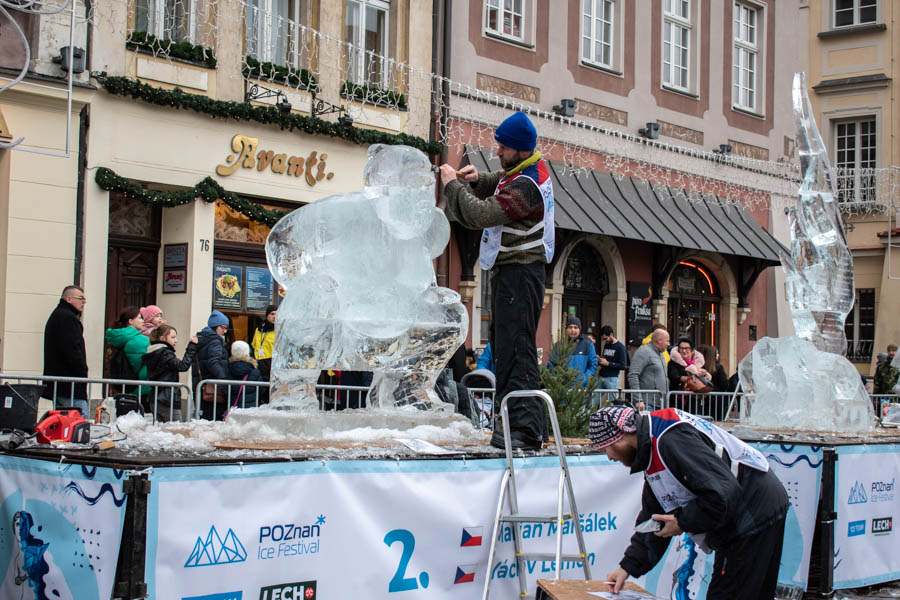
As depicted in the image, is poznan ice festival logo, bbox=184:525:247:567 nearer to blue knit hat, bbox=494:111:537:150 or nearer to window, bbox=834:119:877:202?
blue knit hat, bbox=494:111:537:150

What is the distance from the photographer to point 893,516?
718 cm

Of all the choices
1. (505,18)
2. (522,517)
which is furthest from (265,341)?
(505,18)

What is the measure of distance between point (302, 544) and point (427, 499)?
69 centimetres

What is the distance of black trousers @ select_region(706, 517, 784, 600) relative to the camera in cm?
425

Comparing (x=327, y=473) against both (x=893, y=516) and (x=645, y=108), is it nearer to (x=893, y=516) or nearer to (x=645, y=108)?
(x=893, y=516)

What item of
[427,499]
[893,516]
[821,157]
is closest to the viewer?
[427,499]

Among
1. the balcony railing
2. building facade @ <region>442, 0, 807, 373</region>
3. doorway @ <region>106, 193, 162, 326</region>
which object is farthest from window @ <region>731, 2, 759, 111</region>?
doorway @ <region>106, 193, 162, 326</region>

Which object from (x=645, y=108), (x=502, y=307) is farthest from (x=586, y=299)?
(x=502, y=307)

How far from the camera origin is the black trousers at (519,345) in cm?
535

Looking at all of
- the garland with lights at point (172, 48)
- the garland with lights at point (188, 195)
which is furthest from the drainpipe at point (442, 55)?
the garland with lights at point (172, 48)

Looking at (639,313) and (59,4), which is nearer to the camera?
(59,4)

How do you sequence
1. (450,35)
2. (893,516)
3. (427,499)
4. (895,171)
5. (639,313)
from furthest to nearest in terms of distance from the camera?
(895,171) → (639,313) → (450,35) → (893,516) → (427,499)

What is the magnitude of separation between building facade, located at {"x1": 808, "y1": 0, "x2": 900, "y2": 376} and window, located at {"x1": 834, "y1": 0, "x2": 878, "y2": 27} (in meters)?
0.02

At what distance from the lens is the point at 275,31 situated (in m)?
13.3
